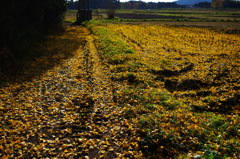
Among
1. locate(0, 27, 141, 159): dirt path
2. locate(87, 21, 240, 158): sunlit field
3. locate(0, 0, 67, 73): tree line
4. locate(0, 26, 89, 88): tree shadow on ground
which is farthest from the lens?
locate(0, 0, 67, 73): tree line

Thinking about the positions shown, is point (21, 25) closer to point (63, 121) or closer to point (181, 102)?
point (63, 121)

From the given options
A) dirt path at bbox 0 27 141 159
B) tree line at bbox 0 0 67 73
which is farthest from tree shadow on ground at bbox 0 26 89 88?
dirt path at bbox 0 27 141 159

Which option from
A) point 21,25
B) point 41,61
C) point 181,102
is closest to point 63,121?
point 181,102

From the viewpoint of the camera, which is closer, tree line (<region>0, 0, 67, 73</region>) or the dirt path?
the dirt path

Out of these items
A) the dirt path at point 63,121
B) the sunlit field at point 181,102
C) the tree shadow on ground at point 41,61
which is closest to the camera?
the sunlit field at point 181,102

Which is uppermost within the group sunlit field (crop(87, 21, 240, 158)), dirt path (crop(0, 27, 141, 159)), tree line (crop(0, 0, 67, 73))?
tree line (crop(0, 0, 67, 73))

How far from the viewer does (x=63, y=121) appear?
919cm

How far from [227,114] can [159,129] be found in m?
3.73

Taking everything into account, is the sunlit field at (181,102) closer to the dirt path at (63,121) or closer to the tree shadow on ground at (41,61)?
the dirt path at (63,121)

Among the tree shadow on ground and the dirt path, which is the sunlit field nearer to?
the dirt path

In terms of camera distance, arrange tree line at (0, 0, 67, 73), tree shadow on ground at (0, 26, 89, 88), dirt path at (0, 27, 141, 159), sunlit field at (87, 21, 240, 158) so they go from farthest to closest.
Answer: tree line at (0, 0, 67, 73), tree shadow on ground at (0, 26, 89, 88), dirt path at (0, 27, 141, 159), sunlit field at (87, 21, 240, 158)

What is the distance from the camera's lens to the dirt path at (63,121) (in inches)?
292

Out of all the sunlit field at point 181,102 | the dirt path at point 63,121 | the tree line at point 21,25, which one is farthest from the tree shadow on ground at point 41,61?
the sunlit field at point 181,102

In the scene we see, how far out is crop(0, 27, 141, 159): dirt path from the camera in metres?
7.42
